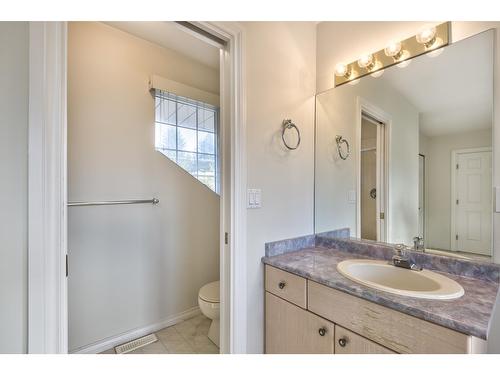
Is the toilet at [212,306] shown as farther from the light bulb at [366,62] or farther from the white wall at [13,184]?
the light bulb at [366,62]

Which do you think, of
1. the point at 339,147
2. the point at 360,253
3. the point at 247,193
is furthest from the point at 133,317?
the point at 339,147

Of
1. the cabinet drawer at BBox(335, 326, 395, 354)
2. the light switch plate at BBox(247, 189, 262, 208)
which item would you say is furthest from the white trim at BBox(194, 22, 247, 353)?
the cabinet drawer at BBox(335, 326, 395, 354)

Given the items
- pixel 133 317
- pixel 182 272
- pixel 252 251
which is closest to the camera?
pixel 252 251

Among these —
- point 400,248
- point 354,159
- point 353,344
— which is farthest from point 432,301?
point 354,159

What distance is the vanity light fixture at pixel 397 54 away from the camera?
1.20m

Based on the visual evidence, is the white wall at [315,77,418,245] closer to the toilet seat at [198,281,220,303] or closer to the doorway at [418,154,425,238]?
the doorway at [418,154,425,238]

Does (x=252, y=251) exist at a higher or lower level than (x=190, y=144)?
lower

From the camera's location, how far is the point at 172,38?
1872 millimetres

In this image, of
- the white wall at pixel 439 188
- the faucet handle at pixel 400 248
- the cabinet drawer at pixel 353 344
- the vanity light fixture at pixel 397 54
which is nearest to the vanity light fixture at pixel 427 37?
the vanity light fixture at pixel 397 54

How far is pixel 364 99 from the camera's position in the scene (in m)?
1.55

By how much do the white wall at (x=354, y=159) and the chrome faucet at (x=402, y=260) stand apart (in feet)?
0.27

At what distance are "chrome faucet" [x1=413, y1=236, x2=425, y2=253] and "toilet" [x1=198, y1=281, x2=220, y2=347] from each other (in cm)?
130

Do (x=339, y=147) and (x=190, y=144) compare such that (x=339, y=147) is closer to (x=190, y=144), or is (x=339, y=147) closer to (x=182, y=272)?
(x=190, y=144)

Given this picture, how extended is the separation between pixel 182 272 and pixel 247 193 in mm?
1258
